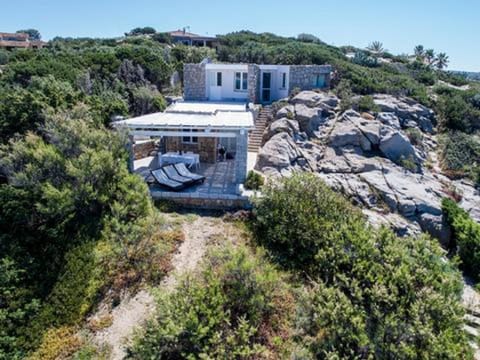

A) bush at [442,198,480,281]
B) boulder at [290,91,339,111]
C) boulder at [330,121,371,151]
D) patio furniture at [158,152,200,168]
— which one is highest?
boulder at [290,91,339,111]

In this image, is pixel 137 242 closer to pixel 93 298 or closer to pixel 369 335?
pixel 93 298

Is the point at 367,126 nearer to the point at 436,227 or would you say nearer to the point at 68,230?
the point at 436,227

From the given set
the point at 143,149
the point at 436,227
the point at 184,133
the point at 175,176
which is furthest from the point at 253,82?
the point at 436,227

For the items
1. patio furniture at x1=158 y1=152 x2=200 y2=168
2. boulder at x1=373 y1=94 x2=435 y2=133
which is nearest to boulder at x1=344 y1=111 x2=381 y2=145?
boulder at x1=373 y1=94 x2=435 y2=133

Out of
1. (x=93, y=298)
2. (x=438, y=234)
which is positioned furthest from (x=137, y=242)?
(x=438, y=234)

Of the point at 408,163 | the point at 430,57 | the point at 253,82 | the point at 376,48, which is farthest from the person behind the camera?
the point at 376,48

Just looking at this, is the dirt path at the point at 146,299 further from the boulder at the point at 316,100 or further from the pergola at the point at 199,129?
the boulder at the point at 316,100

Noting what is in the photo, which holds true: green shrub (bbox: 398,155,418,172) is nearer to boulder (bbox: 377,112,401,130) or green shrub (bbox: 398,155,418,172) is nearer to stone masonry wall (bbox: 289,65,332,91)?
boulder (bbox: 377,112,401,130)
